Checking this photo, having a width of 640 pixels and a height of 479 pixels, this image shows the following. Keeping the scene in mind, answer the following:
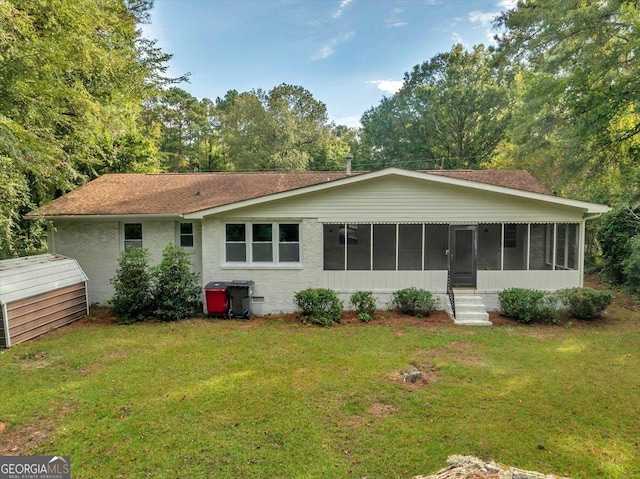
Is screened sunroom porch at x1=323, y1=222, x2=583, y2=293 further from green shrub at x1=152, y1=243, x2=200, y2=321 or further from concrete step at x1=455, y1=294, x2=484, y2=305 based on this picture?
green shrub at x1=152, y1=243, x2=200, y2=321

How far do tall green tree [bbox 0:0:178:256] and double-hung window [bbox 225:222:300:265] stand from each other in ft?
15.7

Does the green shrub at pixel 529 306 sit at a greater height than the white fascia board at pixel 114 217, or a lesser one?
lesser

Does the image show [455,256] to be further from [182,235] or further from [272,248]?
[182,235]

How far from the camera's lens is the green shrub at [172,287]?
9562 millimetres

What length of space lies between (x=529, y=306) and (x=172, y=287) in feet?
31.4

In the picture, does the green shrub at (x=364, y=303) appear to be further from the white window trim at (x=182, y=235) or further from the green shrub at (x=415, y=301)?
the white window trim at (x=182, y=235)

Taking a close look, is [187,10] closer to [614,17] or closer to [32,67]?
[32,67]

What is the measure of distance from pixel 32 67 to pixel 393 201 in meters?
8.85

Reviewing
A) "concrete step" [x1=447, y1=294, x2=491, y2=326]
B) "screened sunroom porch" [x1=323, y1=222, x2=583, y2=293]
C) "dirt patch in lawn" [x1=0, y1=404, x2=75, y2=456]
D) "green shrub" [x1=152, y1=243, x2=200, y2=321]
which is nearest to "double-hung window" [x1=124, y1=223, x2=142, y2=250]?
"green shrub" [x1=152, y1=243, x2=200, y2=321]

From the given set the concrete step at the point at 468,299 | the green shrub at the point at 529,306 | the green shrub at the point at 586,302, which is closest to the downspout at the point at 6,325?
the concrete step at the point at 468,299

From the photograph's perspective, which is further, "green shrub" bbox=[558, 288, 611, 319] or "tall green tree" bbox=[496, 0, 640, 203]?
"tall green tree" bbox=[496, 0, 640, 203]

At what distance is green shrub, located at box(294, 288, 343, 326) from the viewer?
9.35 meters

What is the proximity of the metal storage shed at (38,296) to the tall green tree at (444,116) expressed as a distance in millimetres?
24449

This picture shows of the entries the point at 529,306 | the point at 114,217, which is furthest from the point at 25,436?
the point at 529,306
